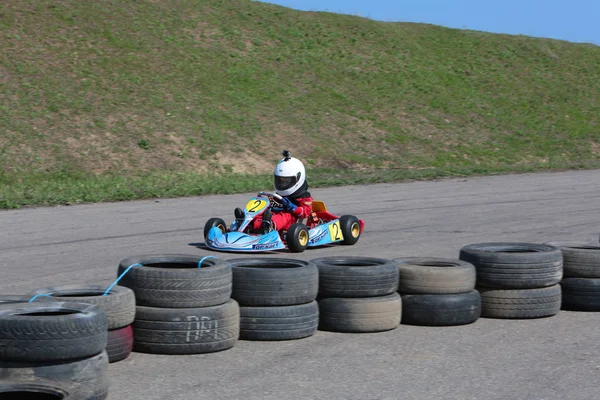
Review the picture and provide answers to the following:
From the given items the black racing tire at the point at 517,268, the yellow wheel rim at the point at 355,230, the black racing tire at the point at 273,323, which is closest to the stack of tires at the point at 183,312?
the black racing tire at the point at 273,323

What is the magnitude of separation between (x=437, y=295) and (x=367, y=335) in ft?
2.27

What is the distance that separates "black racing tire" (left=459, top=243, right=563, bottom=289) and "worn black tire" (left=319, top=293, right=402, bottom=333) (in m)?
0.97

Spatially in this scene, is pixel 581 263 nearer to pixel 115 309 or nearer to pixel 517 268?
pixel 517 268

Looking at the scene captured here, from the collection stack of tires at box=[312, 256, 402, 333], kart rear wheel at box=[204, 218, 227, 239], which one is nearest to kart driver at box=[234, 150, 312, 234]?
kart rear wheel at box=[204, 218, 227, 239]

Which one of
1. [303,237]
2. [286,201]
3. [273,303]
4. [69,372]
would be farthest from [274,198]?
[69,372]

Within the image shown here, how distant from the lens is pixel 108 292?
5.73 metres

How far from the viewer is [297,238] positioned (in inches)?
408

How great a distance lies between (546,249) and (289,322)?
2.56 meters

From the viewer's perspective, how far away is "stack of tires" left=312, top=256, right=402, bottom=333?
21.4 ft

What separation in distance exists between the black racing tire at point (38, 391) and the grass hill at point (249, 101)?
1162cm

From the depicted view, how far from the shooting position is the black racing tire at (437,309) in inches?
267

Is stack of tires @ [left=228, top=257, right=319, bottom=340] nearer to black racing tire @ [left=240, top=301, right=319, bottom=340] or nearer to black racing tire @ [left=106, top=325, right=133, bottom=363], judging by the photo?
black racing tire @ [left=240, top=301, right=319, bottom=340]

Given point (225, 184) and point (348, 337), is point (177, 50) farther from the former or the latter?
point (348, 337)

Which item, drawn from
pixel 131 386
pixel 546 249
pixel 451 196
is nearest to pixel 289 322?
pixel 131 386
